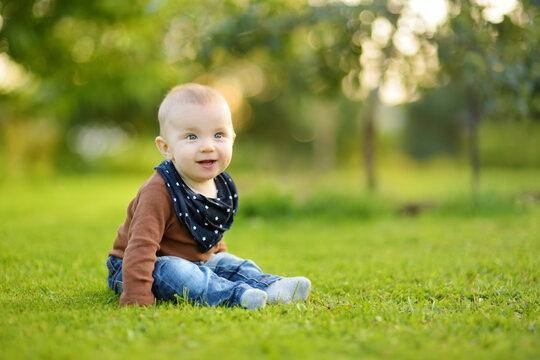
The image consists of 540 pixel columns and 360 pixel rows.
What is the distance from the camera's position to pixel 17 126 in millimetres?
12742

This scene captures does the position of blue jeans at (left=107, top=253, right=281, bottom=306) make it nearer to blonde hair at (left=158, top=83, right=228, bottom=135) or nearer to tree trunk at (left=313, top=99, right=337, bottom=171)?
blonde hair at (left=158, top=83, right=228, bottom=135)

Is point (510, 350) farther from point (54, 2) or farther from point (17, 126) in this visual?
point (17, 126)

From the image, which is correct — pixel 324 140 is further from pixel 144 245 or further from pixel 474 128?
pixel 144 245

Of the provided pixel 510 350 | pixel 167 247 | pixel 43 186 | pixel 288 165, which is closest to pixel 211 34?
pixel 167 247

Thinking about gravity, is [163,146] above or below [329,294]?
above

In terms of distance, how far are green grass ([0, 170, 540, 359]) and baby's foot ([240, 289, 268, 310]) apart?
72 mm

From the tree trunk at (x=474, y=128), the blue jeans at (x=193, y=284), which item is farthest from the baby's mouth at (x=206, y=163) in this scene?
the tree trunk at (x=474, y=128)

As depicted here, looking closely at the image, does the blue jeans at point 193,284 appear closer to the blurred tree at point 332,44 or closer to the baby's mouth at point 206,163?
the baby's mouth at point 206,163

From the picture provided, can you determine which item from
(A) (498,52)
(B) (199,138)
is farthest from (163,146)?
(A) (498,52)

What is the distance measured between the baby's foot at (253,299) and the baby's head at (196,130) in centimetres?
64

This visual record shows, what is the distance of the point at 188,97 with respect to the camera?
2385 mm

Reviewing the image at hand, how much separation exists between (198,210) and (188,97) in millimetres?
584

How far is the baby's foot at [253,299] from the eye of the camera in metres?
2.23

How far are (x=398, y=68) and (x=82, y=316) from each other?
535 cm
